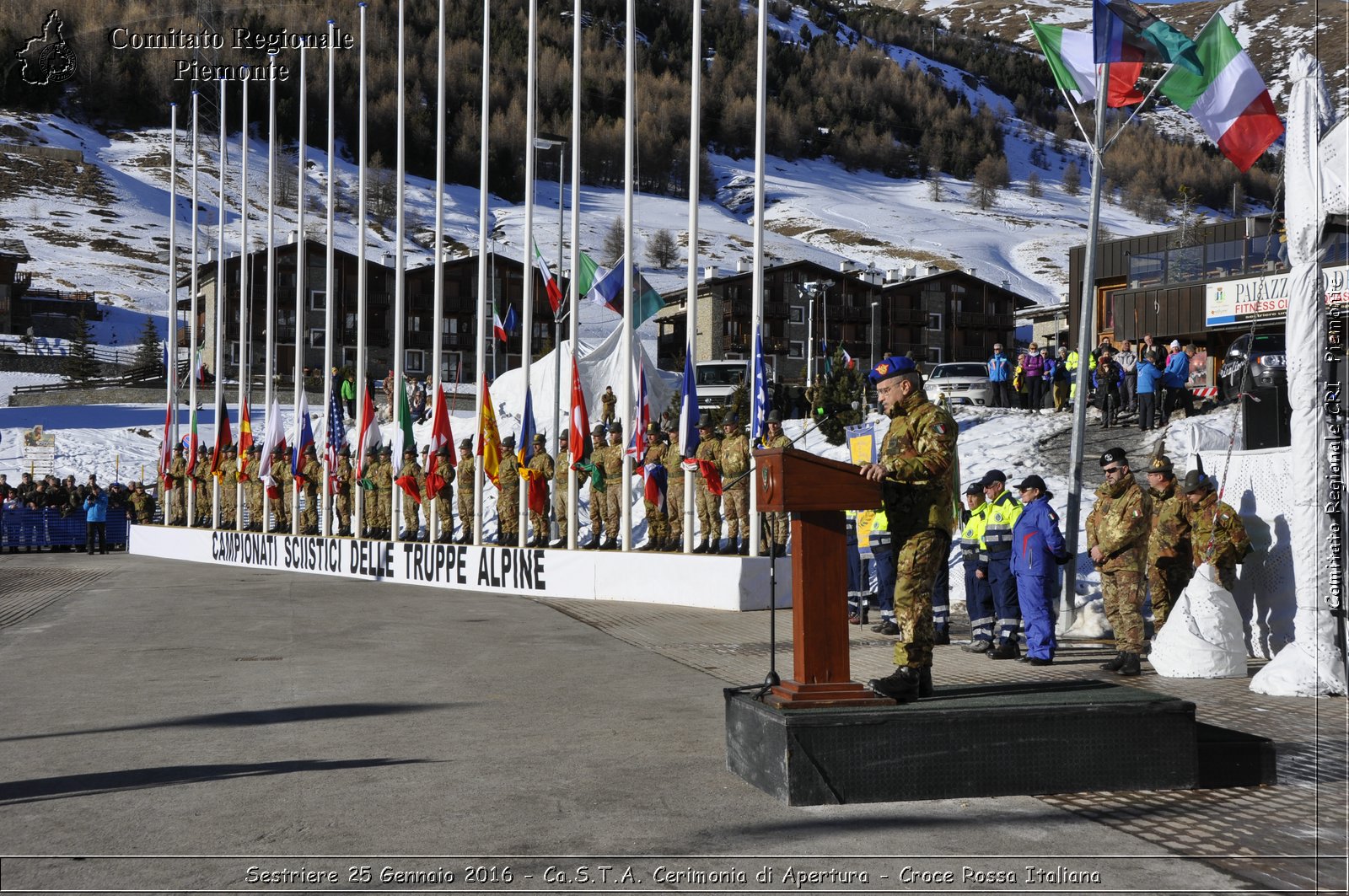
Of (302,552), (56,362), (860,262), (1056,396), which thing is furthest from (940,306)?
(302,552)

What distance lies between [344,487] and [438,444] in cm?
613

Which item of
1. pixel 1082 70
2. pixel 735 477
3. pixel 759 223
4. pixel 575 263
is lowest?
pixel 735 477

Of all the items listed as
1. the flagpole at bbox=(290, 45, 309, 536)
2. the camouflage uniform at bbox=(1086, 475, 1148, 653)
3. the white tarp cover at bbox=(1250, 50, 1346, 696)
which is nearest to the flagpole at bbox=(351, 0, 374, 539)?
the flagpole at bbox=(290, 45, 309, 536)

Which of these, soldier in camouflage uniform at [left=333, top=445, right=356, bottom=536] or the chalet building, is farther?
the chalet building

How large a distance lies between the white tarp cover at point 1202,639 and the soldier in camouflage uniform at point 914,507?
14.5ft

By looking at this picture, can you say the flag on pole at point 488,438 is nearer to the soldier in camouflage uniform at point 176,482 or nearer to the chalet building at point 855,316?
the soldier in camouflage uniform at point 176,482

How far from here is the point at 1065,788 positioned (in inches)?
249

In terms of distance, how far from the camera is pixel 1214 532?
438 inches

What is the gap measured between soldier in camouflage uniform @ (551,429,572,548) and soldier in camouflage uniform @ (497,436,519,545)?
2.39 feet

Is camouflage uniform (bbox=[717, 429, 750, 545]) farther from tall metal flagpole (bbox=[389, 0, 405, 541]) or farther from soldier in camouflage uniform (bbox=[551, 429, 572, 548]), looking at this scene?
tall metal flagpole (bbox=[389, 0, 405, 541])

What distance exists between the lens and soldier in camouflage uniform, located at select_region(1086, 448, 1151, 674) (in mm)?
10914

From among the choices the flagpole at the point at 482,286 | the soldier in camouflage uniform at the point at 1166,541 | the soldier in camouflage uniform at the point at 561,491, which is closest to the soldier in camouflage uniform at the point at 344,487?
the soldier in camouflage uniform at the point at 561,491

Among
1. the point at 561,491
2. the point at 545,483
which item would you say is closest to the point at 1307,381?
the point at 545,483

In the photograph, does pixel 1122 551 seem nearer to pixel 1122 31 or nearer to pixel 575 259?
pixel 1122 31
